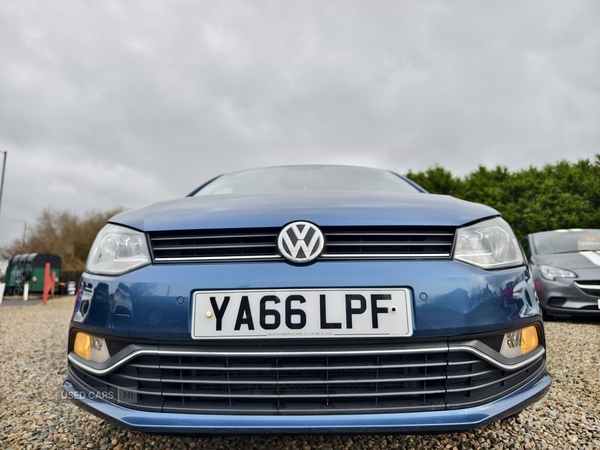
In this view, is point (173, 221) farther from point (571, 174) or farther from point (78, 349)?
point (571, 174)

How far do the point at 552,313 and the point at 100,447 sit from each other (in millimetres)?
4789

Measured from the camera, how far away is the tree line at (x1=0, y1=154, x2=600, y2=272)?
25594 mm

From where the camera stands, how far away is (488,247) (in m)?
1.39

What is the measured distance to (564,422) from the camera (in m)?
1.85

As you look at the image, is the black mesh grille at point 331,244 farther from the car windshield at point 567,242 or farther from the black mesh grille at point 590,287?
the car windshield at point 567,242

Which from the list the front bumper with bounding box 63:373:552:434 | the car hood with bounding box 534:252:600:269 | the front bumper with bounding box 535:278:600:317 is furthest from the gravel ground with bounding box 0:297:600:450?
the car hood with bounding box 534:252:600:269

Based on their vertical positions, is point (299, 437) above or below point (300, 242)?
below

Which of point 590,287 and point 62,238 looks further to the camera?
point 62,238

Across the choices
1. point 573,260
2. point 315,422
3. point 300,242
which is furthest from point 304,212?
point 573,260

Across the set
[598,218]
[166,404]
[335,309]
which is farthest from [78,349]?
[598,218]

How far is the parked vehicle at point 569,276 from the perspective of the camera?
444 centimetres

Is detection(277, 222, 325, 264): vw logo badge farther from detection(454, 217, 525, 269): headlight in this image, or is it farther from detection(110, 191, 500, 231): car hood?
detection(454, 217, 525, 269): headlight

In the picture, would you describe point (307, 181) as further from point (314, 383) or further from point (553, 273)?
point (553, 273)

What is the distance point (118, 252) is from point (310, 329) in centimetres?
75
